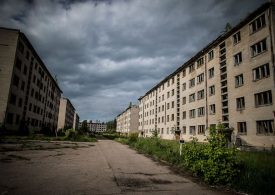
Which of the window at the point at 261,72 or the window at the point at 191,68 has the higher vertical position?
the window at the point at 191,68

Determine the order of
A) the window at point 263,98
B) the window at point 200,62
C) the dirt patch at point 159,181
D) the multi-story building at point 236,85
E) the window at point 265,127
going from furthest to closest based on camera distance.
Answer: the window at point 200,62, the multi-story building at point 236,85, the window at point 263,98, the window at point 265,127, the dirt patch at point 159,181

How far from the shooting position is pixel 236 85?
24.8 meters

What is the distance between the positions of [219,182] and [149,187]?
2.68 metres

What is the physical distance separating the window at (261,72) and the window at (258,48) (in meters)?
1.69

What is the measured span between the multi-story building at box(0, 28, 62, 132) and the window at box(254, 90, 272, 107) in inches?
1245

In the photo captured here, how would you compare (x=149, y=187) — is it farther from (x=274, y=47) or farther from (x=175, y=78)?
(x=175, y=78)

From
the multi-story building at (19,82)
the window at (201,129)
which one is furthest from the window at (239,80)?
the multi-story building at (19,82)

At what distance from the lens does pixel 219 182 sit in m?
7.66

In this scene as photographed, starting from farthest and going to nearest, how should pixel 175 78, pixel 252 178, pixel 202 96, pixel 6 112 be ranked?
pixel 175 78 → pixel 202 96 → pixel 6 112 → pixel 252 178

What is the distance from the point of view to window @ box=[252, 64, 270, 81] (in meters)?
20.5

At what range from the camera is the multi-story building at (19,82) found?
29.7 metres

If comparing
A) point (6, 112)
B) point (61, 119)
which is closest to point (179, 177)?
point (6, 112)

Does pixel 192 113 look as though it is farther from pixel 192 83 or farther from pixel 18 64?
pixel 18 64

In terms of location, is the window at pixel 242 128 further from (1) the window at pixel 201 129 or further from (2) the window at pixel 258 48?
(1) the window at pixel 201 129
